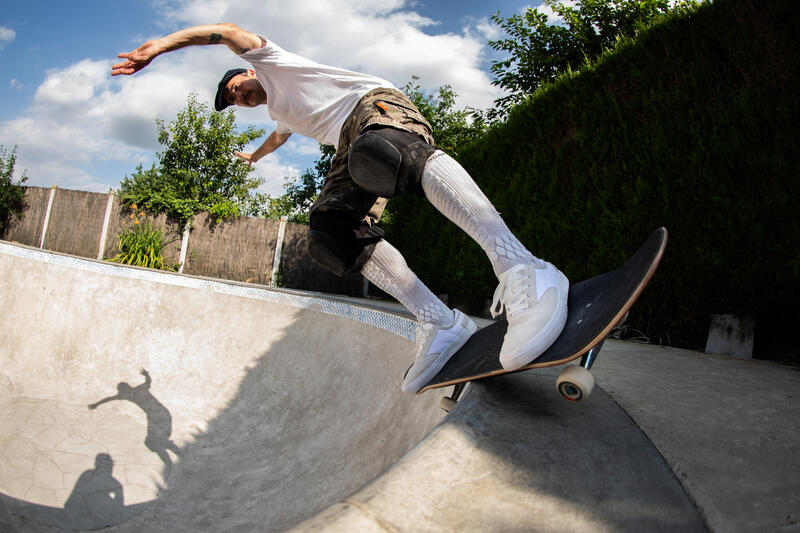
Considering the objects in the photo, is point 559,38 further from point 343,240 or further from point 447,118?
point 343,240

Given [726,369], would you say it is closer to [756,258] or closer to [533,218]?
[756,258]

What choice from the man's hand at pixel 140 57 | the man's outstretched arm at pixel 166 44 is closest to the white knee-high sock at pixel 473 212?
the man's outstretched arm at pixel 166 44

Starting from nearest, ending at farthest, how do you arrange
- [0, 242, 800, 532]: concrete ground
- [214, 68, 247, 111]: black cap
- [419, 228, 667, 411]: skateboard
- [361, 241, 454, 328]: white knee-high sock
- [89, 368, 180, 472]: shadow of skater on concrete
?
[0, 242, 800, 532]: concrete ground, [419, 228, 667, 411]: skateboard, [361, 241, 454, 328]: white knee-high sock, [214, 68, 247, 111]: black cap, [89, 368, 180, 472]: shadow of skater on concrete

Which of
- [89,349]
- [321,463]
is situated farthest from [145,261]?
[321,463]

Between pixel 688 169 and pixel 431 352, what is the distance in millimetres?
3048

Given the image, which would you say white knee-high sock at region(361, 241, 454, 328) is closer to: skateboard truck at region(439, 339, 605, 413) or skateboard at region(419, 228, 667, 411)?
skateboard at region(419, 228, 667, 411)

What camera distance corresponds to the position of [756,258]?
10.1 feet

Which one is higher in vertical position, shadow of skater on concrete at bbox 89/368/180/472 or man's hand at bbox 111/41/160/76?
man's hand at bbox 111/41/160/76

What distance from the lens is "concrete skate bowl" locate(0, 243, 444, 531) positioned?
2.07 m

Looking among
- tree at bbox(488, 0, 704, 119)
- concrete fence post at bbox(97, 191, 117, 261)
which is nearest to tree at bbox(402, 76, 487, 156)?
tree at bbox(488, 0, 704, 119)

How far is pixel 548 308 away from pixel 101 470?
2527mm

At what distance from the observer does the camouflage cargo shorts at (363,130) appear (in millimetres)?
1753

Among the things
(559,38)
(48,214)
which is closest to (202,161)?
(48,214)

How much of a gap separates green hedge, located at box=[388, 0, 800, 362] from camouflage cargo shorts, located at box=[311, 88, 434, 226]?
2652mm
